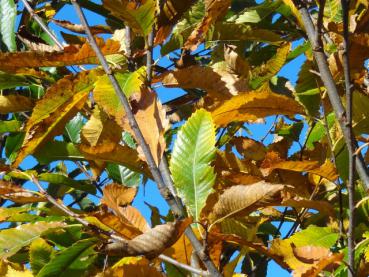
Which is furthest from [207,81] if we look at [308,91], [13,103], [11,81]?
[11,81]

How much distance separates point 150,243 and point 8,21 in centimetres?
148

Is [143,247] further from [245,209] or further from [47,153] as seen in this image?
[47,153]

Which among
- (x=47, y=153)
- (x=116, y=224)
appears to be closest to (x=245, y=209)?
(x=116, y=224)

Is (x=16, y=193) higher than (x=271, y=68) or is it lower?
lower

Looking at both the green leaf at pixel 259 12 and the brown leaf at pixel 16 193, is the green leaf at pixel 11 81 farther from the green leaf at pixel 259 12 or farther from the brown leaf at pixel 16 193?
the green leaf at pixel 259 12

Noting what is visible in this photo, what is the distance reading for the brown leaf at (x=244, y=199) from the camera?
38.9 inches

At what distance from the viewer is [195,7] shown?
5.65 feet

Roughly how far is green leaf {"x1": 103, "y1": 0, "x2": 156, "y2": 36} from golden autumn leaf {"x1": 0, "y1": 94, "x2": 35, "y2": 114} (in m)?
0.45

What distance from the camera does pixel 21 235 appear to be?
141 centimetres

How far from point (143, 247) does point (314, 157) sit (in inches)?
Result: 34.4

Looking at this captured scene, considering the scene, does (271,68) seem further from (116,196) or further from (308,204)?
(116,196)

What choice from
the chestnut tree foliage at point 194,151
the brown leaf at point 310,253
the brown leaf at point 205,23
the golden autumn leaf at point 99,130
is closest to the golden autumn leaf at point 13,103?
the chestnut tree foliage at point 194,151

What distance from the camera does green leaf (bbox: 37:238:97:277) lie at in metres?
1.27

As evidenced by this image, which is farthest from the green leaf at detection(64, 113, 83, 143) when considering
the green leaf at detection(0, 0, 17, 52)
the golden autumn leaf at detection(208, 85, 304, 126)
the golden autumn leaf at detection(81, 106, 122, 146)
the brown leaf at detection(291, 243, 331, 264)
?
the brown leaf at detection(291, 243, 331, 264)
